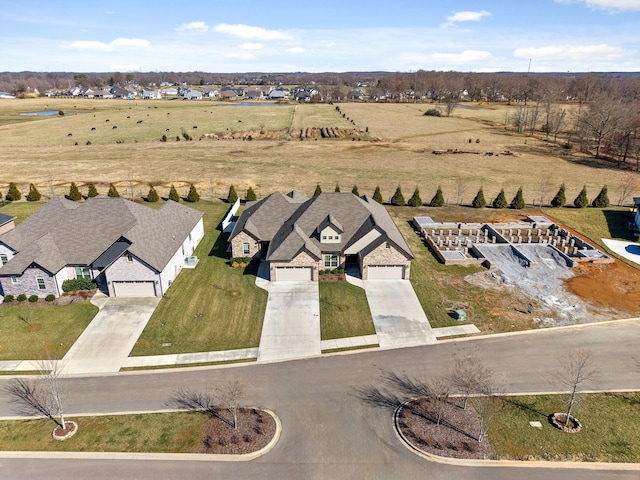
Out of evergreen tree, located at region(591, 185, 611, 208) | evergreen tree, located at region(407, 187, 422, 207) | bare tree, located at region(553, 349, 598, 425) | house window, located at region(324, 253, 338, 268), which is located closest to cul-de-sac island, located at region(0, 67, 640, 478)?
bare tree, located at region(553, 349, 598, 425)

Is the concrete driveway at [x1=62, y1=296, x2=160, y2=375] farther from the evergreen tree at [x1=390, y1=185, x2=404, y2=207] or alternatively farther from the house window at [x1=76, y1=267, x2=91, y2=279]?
the evergreen tree at [x1=390, y1=185, x2=404, y2=207]

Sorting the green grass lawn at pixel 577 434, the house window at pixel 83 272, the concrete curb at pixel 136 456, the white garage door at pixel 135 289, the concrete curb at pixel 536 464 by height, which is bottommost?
the concrete curb at pixel 136 456

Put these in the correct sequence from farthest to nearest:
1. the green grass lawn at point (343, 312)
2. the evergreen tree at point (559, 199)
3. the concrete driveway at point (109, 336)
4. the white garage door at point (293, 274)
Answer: the evergreen tree at point (559, 199) < the white garage door at point (293, 274) < the green grass lawn at point (343, 312) < the concrete driveway at point (109, 336)

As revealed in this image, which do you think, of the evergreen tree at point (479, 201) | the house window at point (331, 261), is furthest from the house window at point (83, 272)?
the evergreen tree at point (479, 201)

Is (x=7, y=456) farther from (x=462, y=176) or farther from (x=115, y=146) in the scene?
(x=115, y=146)

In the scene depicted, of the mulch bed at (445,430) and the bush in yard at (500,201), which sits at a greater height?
the bush in yard at (500,201)

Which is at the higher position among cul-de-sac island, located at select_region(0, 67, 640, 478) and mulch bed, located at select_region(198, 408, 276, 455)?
cul-de-sac island, located at select_region(0, 67, 640, 478)

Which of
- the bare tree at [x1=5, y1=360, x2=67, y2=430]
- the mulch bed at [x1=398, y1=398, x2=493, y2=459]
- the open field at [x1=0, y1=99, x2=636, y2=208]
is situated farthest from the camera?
the open field at [x1=0, y1=99, x2=636, y2=208]

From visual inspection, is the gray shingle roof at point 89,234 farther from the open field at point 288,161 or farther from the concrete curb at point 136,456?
the open field at point 288,161
